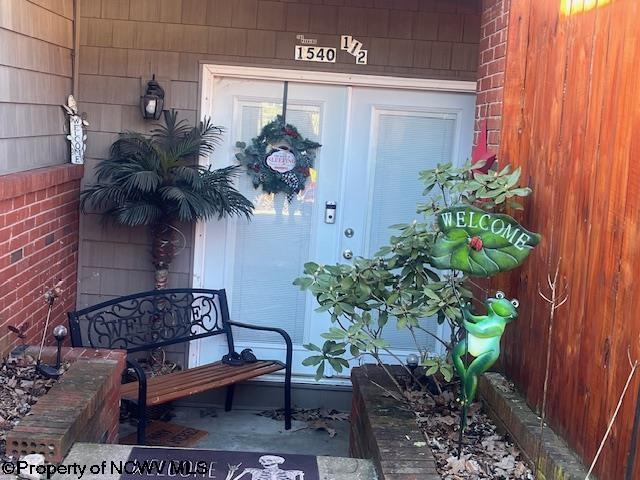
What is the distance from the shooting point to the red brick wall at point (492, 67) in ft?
11.7

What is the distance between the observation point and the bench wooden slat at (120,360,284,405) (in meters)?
4.30

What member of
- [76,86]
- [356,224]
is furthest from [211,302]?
[76,86]

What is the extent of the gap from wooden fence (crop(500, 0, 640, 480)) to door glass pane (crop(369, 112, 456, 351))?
1.82 metres

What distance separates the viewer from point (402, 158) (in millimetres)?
5305

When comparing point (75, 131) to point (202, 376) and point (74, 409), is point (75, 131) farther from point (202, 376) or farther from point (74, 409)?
point (74, 409)

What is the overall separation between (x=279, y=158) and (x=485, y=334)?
271cm

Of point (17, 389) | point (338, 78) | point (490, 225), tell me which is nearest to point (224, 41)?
point (338, 78)

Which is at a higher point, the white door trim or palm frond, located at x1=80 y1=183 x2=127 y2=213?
the white door trim

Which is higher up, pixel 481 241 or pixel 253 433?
pixel 481 241

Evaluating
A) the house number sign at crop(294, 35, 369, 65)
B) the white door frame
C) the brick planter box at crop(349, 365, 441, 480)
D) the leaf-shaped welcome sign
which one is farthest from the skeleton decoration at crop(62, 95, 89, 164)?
the leaf-shaped welcome sign

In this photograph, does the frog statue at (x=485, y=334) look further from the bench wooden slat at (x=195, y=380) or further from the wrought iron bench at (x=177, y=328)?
the wrought iron bench at (x=177, y=328)

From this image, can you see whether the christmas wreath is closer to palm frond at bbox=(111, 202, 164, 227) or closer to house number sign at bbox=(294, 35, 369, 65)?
house number sign at bbox=(294, 35, 369, 65)

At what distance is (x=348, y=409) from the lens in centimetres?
537

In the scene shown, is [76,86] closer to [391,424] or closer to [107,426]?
[107,426]
